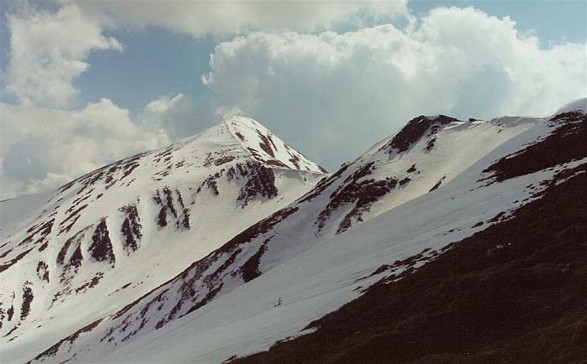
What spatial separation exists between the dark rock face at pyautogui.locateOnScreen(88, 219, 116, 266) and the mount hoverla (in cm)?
635

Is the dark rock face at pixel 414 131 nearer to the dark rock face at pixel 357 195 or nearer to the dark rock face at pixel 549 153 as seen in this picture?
the dark rock face at pixel 357 195

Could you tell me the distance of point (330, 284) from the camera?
41594 millimetres

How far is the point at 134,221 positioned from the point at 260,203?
5110 centimetres

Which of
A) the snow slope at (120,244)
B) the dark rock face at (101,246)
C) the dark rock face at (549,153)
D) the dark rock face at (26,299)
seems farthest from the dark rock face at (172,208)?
the dark rock face at (549,153)

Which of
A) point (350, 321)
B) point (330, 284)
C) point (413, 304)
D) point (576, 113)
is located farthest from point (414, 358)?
point (576, 113)

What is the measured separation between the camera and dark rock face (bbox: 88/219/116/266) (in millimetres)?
168125

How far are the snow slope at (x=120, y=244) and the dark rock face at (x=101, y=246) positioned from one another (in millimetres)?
366

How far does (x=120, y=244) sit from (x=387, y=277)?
15456 centimetres

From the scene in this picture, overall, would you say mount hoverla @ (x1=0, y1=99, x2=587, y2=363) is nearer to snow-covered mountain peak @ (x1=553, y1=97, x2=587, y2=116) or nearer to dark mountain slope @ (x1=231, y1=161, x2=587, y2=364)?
dark mountain slope @ (x1=231, y1=161, x2=587, y2=364)

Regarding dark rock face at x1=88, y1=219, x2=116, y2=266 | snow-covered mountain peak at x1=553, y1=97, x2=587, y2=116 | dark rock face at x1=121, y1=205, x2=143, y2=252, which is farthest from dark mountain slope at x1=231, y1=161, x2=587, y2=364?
dark rock face at x1=88, y1=219, x2=116, y2=266

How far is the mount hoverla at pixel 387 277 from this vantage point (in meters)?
22.7

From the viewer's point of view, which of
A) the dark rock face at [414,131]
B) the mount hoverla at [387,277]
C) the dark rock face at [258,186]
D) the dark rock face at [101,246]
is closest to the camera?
the mount hoverla at [387,277]

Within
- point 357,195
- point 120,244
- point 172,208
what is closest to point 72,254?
point 120,244

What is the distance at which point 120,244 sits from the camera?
172 metres
